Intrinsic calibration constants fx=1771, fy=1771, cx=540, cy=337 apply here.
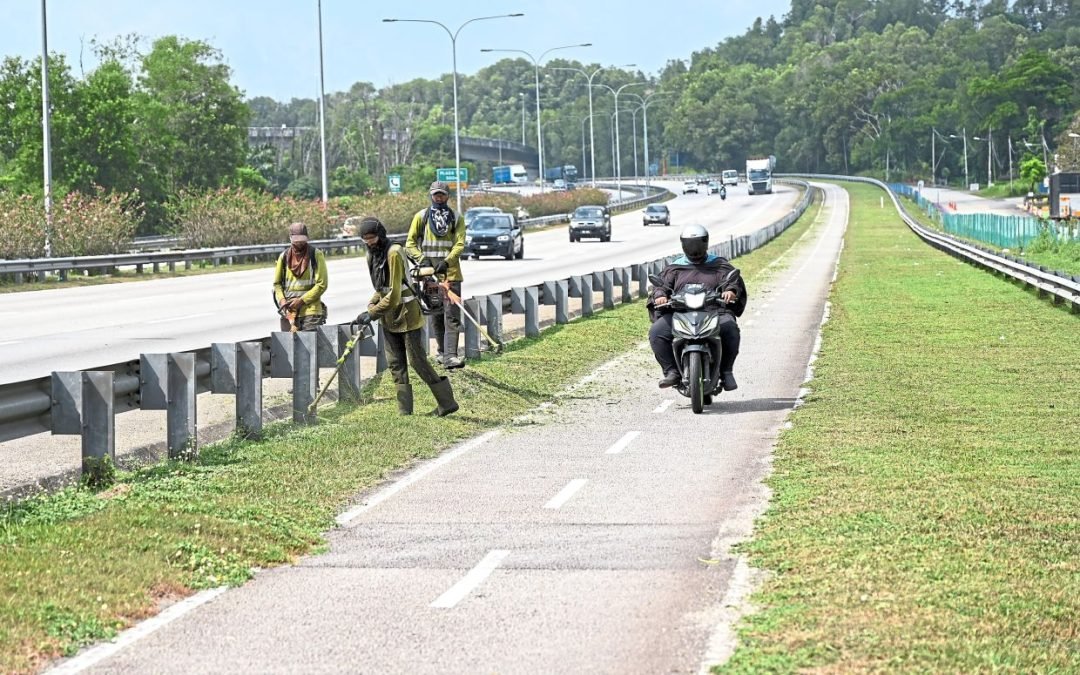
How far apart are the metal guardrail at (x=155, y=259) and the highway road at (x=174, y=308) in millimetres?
1328

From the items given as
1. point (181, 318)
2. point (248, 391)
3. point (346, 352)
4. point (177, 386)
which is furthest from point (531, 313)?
point (177, 386)

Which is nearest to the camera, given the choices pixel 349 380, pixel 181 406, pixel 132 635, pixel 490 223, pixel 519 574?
pixel 132 635

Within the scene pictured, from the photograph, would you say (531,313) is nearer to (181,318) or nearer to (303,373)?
(181,318)

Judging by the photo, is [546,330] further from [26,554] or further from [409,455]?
[26,554]

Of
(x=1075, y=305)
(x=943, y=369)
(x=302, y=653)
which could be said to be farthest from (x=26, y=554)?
(x=1075, y=305)

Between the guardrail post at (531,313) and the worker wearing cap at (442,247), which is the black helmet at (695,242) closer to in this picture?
the worker wearing cap at (442,247)

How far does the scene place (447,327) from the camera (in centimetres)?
2005

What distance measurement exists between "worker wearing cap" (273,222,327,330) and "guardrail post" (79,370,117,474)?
19.5ft

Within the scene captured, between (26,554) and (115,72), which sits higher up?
(115,72)

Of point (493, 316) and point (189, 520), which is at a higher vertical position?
point (493, 316)

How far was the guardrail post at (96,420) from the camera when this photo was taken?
11.9 metres

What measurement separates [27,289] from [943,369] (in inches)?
1084

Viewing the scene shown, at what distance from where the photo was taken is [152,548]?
31.0ft

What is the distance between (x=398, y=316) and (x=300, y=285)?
2847 mm
